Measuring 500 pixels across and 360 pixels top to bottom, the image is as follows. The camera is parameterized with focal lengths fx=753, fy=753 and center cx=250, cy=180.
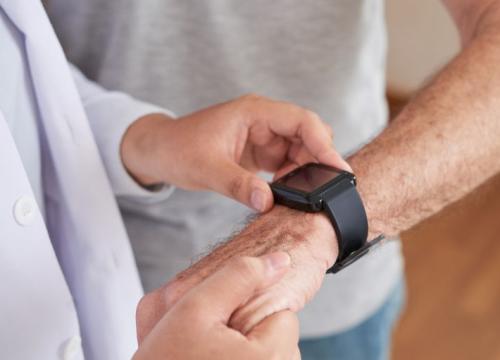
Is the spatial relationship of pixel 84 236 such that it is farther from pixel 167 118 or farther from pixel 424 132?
pixel 424 132

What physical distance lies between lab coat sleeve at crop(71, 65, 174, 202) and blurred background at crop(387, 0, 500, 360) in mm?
1030

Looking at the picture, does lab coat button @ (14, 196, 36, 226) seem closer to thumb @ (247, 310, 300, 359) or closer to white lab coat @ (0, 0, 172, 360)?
white lab coat @ (0, 0, 172, 360)

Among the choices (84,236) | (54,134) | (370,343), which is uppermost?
(54,134)

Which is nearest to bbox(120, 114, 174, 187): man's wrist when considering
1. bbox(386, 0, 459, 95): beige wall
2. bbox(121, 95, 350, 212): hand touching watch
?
bbox(121, 95, 350, 212): hand touching watch

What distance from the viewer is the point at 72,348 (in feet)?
2.48

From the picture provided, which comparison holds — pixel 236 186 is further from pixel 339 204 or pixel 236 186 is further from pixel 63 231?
pixel 63 231

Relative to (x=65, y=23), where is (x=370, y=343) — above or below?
below

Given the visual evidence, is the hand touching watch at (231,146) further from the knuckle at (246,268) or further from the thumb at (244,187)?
the knuckle at (246,268)

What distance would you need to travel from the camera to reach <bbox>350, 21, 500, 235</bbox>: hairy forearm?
0.79 meters

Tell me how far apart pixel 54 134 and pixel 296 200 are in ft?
0.85

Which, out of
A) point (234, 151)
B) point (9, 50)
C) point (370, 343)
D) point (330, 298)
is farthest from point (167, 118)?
point (370, 343)

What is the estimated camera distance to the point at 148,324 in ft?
2.09

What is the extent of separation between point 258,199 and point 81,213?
7.8 inches

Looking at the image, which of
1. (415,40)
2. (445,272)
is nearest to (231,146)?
(445,272)
